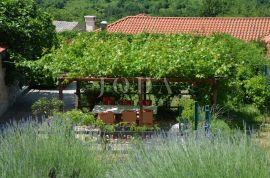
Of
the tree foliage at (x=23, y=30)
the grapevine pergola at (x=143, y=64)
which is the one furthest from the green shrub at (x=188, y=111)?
the tree foliage at (x=23, y=30)

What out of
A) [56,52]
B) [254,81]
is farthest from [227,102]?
[56,52]

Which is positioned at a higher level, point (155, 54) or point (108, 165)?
point (155, 54)

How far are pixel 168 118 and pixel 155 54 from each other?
304 cm

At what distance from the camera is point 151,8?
8775 centimetres

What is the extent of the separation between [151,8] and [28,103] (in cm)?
6700

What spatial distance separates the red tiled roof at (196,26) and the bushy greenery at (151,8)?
70.1 feet

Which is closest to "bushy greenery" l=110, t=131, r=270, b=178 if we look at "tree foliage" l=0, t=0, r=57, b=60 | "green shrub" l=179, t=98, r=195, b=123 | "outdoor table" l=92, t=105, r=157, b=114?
"green shrub" l=179, t=98, r=195, b=123

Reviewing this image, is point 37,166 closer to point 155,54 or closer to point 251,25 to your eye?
point 155,54

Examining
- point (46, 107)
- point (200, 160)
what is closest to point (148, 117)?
point (46, 107)

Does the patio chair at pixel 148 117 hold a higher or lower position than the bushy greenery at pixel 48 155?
lower

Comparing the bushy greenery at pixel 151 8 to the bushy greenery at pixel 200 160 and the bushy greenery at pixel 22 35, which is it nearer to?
the bushy greenery at pixel 22 35

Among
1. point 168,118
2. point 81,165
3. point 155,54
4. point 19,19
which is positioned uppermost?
point 19,19

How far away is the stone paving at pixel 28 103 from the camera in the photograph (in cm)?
1986

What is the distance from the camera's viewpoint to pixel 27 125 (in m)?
8.21
